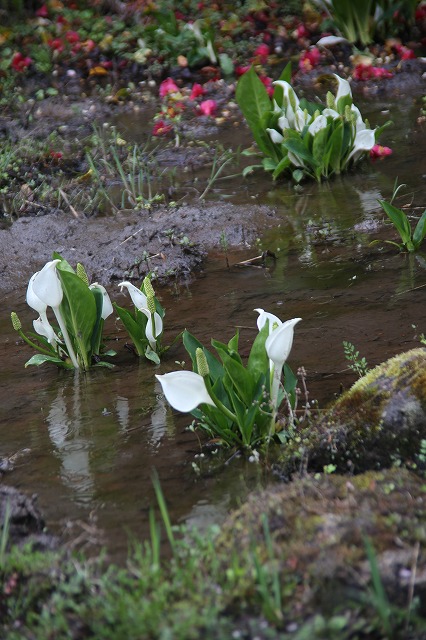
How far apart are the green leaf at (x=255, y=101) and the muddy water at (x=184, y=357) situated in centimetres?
54

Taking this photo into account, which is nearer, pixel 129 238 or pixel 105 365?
pixel 105 365

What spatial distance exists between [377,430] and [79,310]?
158cm

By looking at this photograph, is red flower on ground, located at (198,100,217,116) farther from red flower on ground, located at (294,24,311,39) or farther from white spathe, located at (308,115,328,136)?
white spathe, located at (308,115,328,136)

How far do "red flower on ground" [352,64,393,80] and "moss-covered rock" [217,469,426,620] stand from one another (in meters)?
7.57

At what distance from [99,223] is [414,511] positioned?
4102mm

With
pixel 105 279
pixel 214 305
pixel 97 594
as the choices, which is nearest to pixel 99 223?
pixel 105 279

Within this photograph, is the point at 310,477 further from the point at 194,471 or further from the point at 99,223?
the point at 99,223

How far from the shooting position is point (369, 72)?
30.5 feet

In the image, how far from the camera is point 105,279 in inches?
209

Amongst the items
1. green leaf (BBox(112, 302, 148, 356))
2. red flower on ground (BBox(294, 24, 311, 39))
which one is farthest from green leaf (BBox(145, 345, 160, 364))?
red flower on ground (BBox(294, 24, 311, 39))

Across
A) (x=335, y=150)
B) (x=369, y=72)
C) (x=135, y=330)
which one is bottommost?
(x=369, y=72)

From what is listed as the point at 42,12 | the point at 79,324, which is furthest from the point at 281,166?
the point at 42,12

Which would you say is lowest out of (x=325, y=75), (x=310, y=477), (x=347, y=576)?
(x=325, y=75)

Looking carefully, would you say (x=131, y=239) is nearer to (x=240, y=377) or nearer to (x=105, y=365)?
(x=105, y=365)
